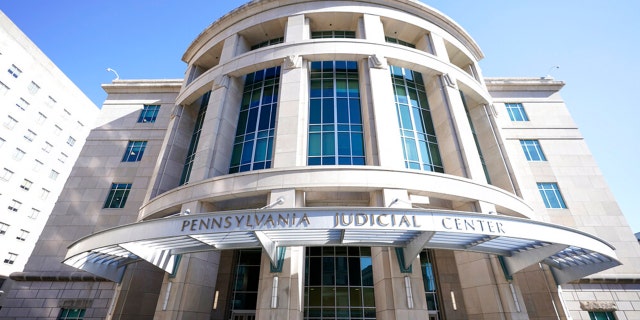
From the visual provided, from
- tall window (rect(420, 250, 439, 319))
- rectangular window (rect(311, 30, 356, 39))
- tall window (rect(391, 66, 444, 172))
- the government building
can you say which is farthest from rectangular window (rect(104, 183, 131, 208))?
tall window (rect(420, 250, 439, 319))

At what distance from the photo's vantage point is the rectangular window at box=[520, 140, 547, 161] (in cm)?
2511

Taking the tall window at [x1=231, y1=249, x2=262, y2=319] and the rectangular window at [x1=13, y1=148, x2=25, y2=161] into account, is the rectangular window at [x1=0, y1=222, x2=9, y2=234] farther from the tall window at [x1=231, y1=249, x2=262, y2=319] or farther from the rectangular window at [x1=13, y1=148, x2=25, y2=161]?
the tall window at [x1=231, y1=249, x2=262, y2=319]

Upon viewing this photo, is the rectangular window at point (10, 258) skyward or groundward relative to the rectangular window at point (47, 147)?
groundward

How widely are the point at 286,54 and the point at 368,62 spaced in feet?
18.3

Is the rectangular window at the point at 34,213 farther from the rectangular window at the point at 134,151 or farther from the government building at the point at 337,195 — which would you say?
the rectangular window at the point at 134,151

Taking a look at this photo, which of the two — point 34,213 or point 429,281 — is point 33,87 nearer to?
point 34,213

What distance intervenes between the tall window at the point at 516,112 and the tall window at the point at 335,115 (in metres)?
17.9

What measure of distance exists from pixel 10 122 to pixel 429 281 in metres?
56.7

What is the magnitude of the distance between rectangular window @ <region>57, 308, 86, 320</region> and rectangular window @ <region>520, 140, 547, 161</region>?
37.5m

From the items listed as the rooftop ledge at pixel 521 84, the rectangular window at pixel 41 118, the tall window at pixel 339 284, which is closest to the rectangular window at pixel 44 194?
the rectangular window at pixel 41 118

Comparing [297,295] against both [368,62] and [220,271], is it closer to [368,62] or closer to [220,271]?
[220,271]

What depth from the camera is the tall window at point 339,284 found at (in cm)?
1625

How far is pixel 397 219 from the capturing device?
9.99 metres

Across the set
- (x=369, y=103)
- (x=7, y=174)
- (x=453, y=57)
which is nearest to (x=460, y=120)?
(x=369, y=103)
